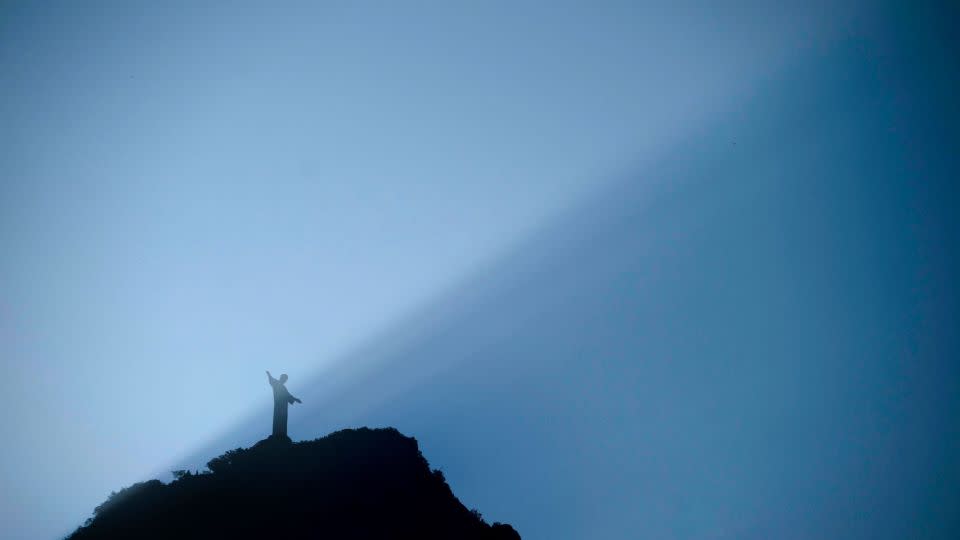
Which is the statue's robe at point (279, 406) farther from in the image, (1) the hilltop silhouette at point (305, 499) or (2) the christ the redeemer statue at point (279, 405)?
(1) the hilltop silhouette at point (305, 499)

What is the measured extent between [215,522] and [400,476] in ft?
23.3

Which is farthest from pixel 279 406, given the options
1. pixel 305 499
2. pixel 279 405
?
pixel 305 499

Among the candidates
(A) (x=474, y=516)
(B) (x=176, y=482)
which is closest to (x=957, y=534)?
(A) (x=474, y=516)

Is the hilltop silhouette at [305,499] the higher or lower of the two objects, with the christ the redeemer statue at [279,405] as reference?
lower

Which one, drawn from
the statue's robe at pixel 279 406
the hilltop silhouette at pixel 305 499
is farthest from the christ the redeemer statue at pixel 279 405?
the hilltop silhouette at pixel 305 499

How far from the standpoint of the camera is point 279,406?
75.3 feet

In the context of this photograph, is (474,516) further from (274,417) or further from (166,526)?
(166,526)

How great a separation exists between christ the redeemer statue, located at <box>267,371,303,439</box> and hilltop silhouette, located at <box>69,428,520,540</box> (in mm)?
410

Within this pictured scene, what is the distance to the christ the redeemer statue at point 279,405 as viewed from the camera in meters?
22.9

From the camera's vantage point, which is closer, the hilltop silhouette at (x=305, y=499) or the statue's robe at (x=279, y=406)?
the hilltop silhouette at (x=305, y=499)

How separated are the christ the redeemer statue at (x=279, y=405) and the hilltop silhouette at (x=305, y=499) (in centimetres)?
41

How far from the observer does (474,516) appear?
75.5 feet

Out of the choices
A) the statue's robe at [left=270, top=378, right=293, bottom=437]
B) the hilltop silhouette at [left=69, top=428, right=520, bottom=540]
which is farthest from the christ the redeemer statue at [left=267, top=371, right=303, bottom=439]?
the hilltop silhouette at [left=69, top=428, right=520, bottom=540]

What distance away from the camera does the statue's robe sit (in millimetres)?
22875
